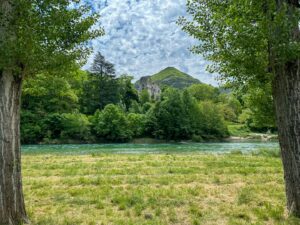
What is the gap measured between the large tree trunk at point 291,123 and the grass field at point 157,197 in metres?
0.67

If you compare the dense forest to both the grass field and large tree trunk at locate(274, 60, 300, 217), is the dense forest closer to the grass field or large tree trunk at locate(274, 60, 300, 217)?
the grass field

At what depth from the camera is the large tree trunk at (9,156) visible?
604 centimetres

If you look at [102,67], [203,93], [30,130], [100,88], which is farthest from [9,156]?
[203,93]

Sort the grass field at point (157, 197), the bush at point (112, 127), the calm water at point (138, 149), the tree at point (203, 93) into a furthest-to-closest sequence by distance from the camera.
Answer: the tree at point (203, 93), the bush at point (112, 127), the calm water at point (138, 149), the grass field at point (157, 197)

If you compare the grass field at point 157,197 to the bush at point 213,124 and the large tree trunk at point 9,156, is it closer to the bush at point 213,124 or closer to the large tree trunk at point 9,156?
the large tree trunk at point 9,156

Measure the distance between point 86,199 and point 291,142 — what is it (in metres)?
5.33

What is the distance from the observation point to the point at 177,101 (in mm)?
73125

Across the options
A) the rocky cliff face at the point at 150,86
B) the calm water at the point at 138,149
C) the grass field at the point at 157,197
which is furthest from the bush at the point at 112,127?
the grass field at the point at 157,197

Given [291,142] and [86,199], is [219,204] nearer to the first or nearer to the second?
[291,142]

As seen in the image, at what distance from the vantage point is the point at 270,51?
6395 millimetres

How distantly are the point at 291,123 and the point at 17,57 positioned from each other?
225 inches

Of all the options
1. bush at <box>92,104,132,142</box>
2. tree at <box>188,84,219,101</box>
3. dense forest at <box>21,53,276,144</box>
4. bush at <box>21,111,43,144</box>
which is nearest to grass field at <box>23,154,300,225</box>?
dense forest at <box>21,53,276,144</box>

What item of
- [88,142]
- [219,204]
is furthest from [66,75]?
[88,142]

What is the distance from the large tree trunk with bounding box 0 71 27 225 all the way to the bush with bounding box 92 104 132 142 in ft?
193
